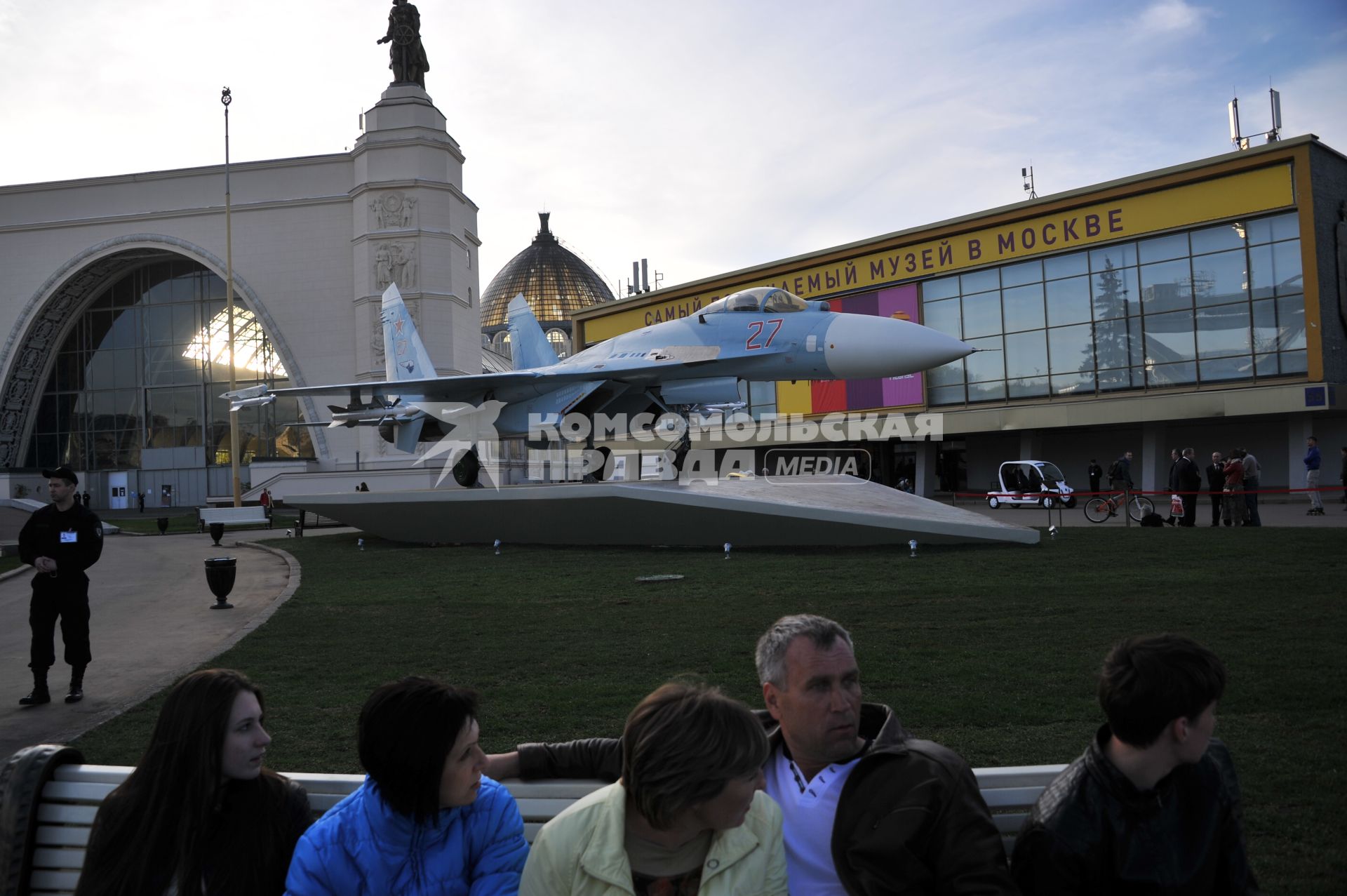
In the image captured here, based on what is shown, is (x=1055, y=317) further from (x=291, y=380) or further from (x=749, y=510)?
(x=291, y=380)

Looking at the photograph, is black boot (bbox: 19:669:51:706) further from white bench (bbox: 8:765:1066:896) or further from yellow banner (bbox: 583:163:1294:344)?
yellow banner (bbox: 583:163:1294:344)

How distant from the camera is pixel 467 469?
840 inches

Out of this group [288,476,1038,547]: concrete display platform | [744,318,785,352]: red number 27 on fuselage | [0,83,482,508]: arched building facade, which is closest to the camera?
[288,476,1038,547]: concrete display platform

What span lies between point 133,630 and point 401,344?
15.7m

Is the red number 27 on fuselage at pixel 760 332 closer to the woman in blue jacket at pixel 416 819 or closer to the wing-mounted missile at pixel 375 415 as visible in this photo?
the wing-mounted missile at pixel 375 415

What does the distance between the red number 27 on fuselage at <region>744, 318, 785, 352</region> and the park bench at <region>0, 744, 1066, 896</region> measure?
12.9 meters

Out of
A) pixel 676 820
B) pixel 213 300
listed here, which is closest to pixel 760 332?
pixel 676 820

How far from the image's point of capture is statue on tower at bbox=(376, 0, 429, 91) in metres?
52.4

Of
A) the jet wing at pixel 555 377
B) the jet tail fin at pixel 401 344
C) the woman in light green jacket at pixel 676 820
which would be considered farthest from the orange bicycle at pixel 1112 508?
the woman in light green jacket at pixel 676 820

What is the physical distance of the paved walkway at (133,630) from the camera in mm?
6914

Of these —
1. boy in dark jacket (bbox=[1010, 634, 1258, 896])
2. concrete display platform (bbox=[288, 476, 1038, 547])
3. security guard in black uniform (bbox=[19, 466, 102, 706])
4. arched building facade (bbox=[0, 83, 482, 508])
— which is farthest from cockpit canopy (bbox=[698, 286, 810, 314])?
arched building facade (bbox=[0, 83, 482, 508])

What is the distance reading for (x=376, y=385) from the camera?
20125 millimetres

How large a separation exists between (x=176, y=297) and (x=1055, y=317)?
53248 millimetres

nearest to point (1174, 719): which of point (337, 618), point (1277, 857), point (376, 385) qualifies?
point (1277, 857)
